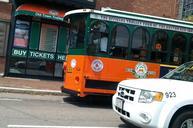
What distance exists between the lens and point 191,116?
8445mm

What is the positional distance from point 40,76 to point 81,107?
7570 mm

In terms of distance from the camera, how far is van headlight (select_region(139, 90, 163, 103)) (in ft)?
27.4

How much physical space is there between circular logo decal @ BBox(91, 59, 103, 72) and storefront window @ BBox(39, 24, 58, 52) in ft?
25.2

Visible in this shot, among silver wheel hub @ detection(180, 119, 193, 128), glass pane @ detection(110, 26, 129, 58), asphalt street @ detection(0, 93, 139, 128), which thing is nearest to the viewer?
silver wheel hub @ detection(180, 119, 193, 128)

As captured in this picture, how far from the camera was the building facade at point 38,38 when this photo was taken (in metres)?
20.0

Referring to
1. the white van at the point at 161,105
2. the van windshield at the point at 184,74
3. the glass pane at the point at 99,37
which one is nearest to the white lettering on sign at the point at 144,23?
the glass pane at the point at 99,37

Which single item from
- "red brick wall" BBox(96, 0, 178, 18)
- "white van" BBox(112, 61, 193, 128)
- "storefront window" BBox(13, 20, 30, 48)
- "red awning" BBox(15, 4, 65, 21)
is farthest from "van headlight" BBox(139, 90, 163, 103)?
"red brick wall" BBox(96, 0, 178, 18)

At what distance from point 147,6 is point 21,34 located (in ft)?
23.4

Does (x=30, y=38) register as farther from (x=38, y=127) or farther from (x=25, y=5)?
(x=38, y=127)

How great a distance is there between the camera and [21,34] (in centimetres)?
2041

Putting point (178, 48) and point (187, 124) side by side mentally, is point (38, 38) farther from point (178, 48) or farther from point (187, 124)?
point (187, 124)

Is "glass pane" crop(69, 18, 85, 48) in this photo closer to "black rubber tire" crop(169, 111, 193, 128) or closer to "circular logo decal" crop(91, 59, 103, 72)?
"circular logo decal" crop(91, 59, 103, 72)

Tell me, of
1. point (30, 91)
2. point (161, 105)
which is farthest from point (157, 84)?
point (30, 91)

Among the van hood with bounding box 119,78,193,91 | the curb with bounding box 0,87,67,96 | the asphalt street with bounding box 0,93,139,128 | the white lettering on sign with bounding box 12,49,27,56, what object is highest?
the white lettering on sign with bounding box 12,49,27,56
